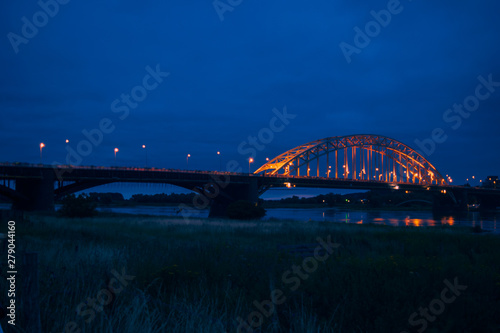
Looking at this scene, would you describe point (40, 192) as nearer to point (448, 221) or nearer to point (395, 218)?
point (395, 218)

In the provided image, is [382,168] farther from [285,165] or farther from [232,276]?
[232,276]

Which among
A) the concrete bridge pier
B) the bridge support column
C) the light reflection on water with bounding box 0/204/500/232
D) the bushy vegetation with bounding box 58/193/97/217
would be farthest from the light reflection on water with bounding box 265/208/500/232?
the bridge support column

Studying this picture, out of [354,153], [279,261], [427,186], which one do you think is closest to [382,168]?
[354,153]

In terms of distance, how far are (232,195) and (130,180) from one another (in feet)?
57.6

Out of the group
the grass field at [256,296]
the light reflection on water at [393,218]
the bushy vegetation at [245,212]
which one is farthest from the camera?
the light reflection on water at [393,218]

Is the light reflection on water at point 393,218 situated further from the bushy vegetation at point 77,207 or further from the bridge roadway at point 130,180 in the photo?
the bushy vegetation at point 77,207

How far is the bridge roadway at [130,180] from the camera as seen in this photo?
139ft

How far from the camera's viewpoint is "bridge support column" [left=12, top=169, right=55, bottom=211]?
4231 cm

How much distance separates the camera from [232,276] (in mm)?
7359

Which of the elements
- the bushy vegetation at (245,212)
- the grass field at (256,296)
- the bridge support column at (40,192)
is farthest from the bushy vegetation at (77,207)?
the grass field at (256,296)

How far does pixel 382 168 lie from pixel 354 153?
389 inches

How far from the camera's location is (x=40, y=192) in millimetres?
42688

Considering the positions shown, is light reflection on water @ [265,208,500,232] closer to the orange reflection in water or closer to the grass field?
the orange reflection in water

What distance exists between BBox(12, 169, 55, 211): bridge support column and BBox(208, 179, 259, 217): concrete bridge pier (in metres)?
24.4
